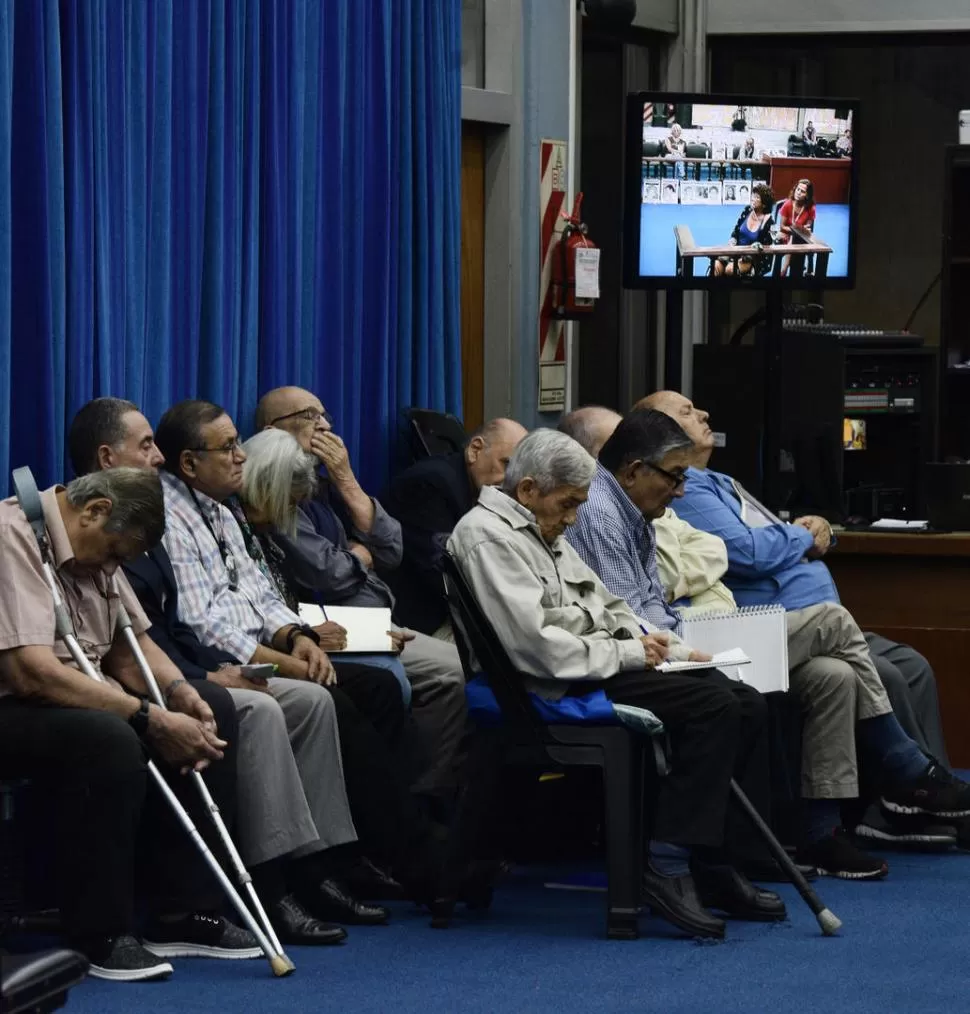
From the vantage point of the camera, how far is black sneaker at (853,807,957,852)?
19.5ft

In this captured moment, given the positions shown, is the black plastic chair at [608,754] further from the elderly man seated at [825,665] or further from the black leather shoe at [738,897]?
the elderly man seated at [825,665]

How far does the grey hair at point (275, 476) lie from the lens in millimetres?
5469

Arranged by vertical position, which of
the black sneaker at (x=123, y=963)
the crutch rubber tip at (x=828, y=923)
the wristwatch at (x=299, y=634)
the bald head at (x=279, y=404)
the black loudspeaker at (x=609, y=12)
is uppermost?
the black loudspeaker at (x=609, y=12)

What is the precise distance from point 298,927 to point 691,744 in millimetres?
985

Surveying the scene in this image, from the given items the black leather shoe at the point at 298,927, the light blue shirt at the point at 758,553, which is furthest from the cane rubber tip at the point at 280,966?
the light blue shirt at the point at 758,553

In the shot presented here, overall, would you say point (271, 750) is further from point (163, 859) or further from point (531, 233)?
point (531, 233)

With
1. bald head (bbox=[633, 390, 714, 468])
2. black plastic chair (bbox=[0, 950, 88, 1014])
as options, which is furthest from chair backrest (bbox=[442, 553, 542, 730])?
black plastic chair (bbox=[0, 950, 88, 1014])

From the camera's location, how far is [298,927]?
15.3ft

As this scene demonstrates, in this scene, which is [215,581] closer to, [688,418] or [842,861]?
[688,418]

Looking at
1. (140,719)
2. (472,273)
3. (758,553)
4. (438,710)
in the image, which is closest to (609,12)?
(472,273)

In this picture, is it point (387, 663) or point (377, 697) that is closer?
point (377, 697)

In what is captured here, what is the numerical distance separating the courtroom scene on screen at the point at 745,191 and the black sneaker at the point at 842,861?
2.61m

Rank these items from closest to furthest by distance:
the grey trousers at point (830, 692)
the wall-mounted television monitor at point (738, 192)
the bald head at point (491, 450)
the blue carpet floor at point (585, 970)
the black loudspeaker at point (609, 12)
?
the blue carpet floor at point (585, 970)
the grey trousers at point (830, 692)
the bald head at point (491, 450)
the wall-mounted television monitor at point (738, 192)
the black loudspeaker at point (609, 12)

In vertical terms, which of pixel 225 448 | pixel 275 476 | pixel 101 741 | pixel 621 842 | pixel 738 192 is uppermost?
pixel 738 192
